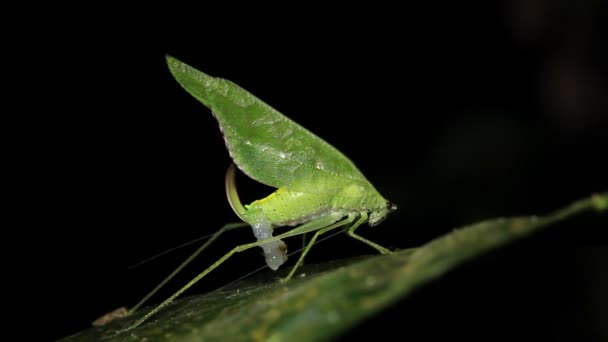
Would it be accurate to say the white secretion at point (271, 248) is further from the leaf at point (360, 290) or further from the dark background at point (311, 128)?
the leaf at point (360, 290)

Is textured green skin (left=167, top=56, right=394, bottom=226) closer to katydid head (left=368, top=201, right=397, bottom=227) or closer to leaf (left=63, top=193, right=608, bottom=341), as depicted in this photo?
katydid head (left=368, top=201, right=397, bottom=227)

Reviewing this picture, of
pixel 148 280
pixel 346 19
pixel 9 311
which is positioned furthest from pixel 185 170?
pixel 346 19

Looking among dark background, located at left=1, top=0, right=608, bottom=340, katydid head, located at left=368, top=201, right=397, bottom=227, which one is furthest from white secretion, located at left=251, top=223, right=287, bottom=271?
katydid head, located at left=368, top=201, right=397, bottom=227

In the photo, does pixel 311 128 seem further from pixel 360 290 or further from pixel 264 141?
pixel 360 290

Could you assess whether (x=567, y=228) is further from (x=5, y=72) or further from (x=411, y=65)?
(x=411, y=65)

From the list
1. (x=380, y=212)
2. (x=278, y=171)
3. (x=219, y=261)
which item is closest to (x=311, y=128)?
(x=380, y=212)

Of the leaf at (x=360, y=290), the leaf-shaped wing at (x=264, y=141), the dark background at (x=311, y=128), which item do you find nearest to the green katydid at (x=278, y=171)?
the leaf-shaped wing at (x=264, y=141)
